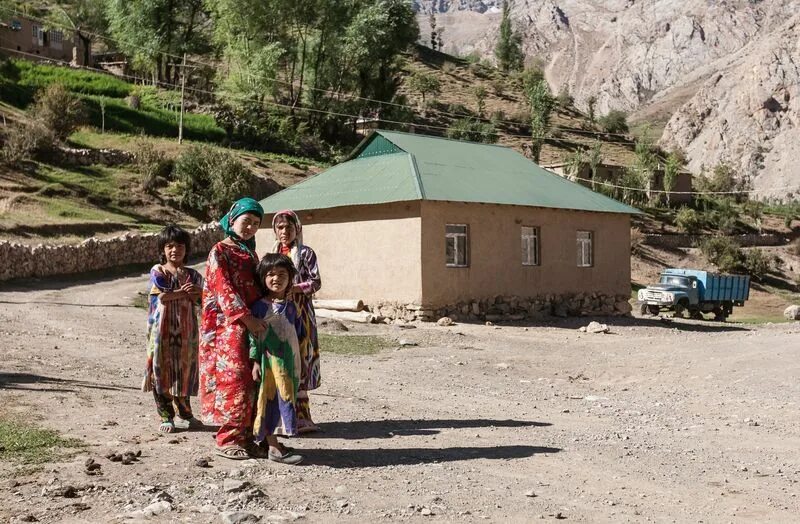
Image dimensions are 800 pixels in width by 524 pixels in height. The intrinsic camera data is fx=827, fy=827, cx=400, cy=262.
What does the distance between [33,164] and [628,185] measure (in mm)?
42360

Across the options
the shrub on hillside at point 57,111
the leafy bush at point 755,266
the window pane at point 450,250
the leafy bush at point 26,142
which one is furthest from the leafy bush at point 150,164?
the leafy bush at point 755,266

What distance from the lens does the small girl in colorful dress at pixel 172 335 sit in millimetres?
6996

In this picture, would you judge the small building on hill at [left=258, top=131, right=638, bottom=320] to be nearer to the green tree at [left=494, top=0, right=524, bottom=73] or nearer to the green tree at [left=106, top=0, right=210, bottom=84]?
the green tree at [left=106, top=0, right=210, bottom=84]

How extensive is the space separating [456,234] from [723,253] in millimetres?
35007

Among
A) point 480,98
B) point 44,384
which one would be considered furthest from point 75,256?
point 480,98

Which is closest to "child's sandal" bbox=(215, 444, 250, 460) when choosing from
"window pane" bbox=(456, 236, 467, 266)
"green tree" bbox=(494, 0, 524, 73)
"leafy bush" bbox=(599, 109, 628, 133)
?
"window pane" bbox=(456, 236, 467, 266)

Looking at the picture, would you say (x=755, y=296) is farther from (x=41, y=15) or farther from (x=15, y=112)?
(x=41, y=15)

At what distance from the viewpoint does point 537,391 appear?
36.4 ft

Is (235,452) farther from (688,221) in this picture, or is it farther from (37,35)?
(37,35)

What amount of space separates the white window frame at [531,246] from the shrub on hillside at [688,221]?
37604 millimetres

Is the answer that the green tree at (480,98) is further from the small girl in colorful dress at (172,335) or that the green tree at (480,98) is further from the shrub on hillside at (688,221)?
the small girl in colorful dress at (172,335)

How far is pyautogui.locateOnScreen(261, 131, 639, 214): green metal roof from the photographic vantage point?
2038 centimetres

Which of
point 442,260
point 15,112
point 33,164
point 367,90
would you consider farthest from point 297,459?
point 367,90

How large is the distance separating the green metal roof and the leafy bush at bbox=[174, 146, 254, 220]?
13.2 metres
